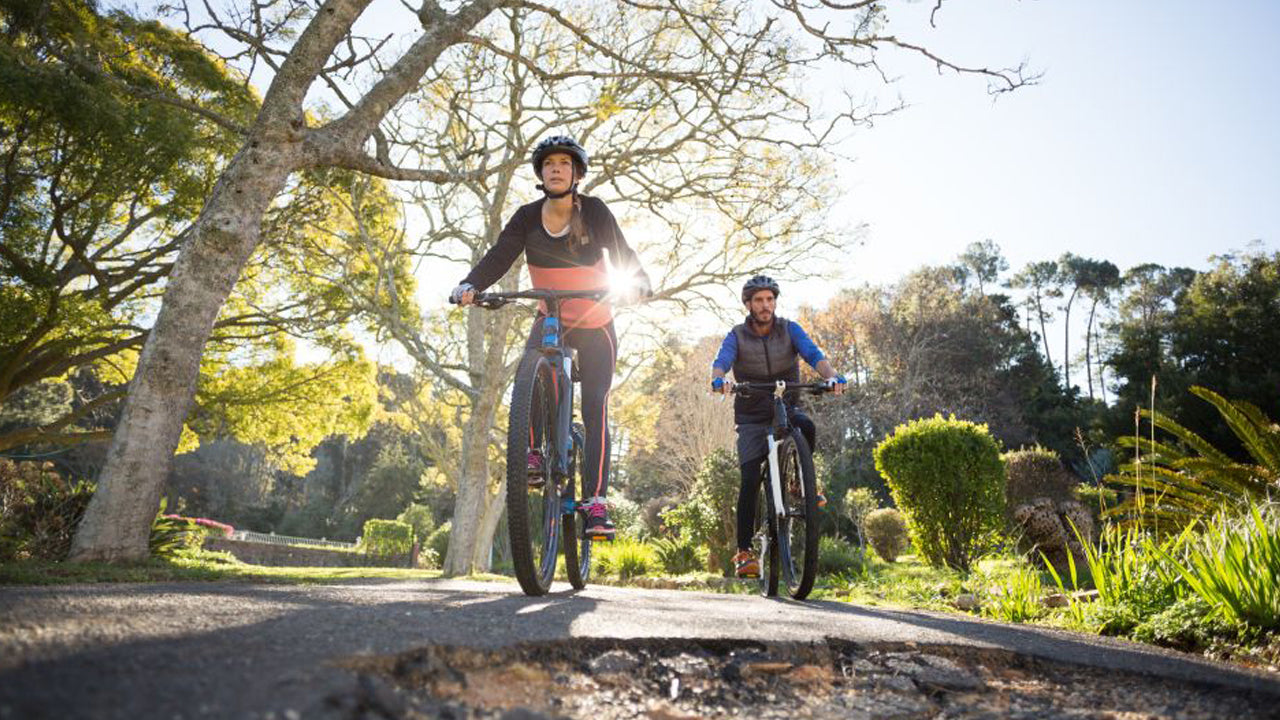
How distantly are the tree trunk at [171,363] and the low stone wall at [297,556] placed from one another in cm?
2507

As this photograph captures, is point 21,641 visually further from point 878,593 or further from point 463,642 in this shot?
point 878,593

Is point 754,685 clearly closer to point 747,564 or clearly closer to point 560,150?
point 560,150

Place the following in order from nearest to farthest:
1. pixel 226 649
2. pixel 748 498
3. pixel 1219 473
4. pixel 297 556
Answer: pixel 226 649 → pixel 748 498 → pixel 1219 473 → pixel 297 556

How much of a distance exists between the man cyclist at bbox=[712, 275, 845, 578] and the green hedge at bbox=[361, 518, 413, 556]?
27.2 m

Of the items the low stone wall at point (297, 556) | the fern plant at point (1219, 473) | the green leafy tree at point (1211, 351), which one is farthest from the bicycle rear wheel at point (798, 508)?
the low stone wall at point (297, 556)

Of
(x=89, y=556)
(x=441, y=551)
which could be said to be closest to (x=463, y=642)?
(x=89, y=556)

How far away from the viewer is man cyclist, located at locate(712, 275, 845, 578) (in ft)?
17.2

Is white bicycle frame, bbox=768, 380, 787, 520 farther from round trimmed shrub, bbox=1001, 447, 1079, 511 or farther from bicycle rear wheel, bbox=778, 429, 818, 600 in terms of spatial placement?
round trimmed shrub, bbox=1001, 447, 1079, 511

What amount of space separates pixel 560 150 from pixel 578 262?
0.62m

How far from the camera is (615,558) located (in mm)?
13516

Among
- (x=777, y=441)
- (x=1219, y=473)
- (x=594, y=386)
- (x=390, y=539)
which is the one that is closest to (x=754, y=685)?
(x=594, y=386)

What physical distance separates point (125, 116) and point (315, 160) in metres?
5.57

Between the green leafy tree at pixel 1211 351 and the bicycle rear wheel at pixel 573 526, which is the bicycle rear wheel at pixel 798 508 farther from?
the green leafy tree at pixel 1211 351

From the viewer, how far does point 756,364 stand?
5402 mm
